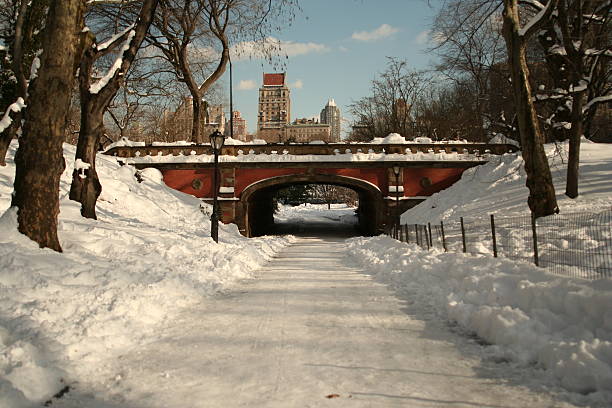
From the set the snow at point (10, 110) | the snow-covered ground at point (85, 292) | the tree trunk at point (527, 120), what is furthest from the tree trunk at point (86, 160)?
the tree trunk at point (527, 120)

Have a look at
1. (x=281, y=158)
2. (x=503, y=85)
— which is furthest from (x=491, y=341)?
(x=503, y=85)

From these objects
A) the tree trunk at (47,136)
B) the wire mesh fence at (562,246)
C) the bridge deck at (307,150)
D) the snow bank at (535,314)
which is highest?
the bridge deck at (307,150)

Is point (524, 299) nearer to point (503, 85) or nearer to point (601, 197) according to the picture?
point (601, 197)

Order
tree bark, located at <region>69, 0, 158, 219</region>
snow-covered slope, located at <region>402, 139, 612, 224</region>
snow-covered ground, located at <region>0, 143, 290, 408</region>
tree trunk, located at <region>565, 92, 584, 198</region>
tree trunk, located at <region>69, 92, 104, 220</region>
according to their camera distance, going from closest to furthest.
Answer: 1. snow-covered ground, located at <region>0, 143, 290, 408</region>
2. tree bark, located at <region>69, 0, 158, 219</region>
3. tree trunk, located at <region>69, 92, 104, 220</region>
4. tree trunk, located at <region>565, 92, 584, 198</region>
5. snow-covered slope, located at <region>402, 139, 612, 224</region>

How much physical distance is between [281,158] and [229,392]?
2199 centimetres

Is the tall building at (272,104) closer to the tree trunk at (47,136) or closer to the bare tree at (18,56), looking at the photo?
the bare tree at (18,56)

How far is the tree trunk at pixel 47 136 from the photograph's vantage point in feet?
21.7

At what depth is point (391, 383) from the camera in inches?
135

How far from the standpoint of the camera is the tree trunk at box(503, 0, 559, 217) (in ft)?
39.2

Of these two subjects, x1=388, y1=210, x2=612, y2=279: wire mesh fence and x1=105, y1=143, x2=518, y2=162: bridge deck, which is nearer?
x1=388, y1=210, x2=612, y2=279: wire mesh fence

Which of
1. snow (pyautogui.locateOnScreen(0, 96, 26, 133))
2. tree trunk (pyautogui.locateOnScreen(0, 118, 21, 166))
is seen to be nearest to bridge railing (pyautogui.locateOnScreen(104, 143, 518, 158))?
tree trunk (pyautogui.locateOnScreen(0, 118, 21, 166))

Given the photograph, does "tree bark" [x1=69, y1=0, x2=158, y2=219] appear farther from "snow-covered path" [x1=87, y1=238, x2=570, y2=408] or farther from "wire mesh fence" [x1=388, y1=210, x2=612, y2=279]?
"wire mesh fence" [x1=388, y1=210, x2=612, y2=279]

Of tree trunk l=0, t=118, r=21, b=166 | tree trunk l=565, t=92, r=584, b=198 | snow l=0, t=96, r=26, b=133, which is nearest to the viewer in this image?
snow l=0, t=96, r=26, b=133

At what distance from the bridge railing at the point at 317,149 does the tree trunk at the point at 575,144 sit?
31.2 ft
